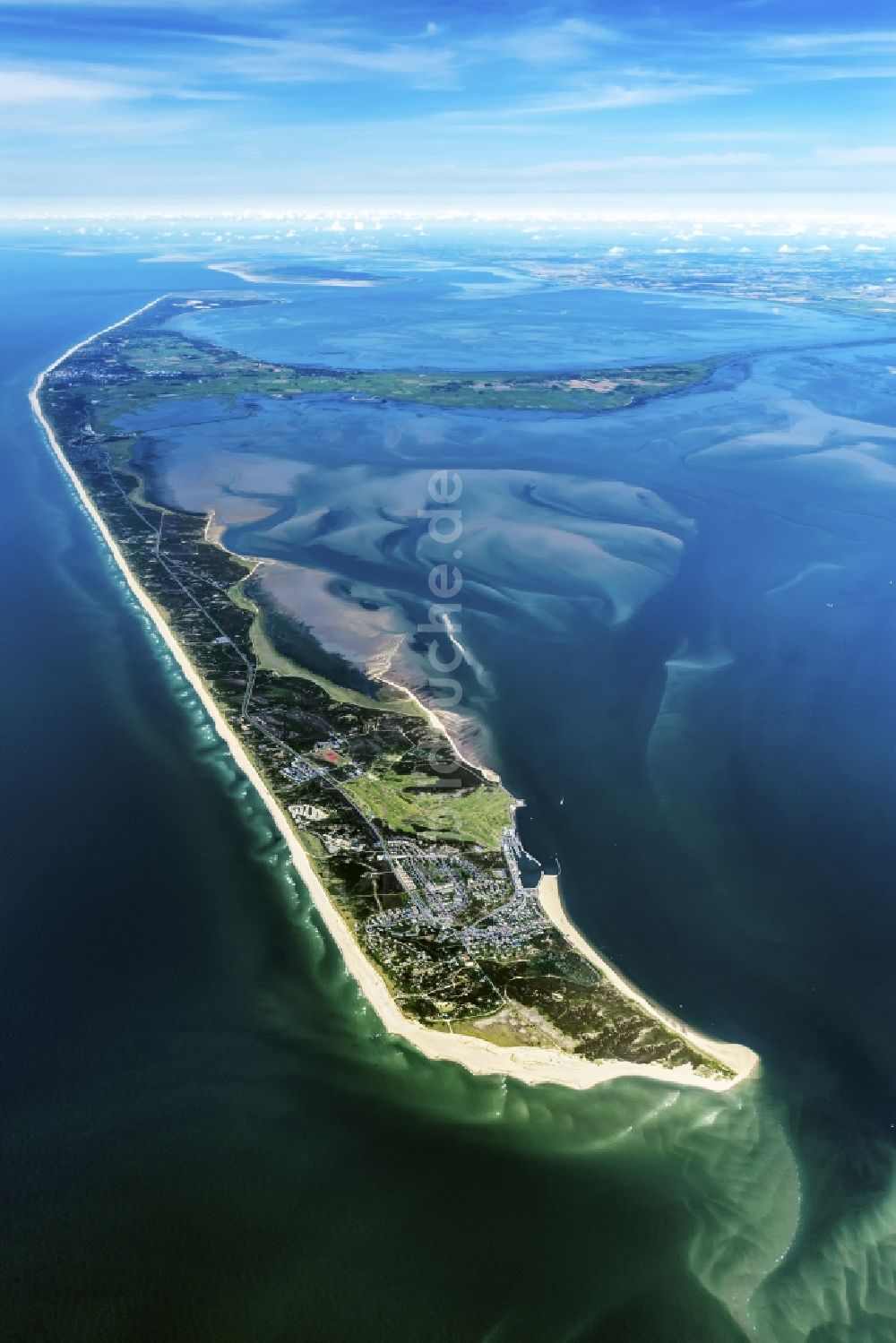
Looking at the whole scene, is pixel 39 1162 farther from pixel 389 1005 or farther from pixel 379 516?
pixel 379 516

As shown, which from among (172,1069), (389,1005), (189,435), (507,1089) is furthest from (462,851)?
(189,435)

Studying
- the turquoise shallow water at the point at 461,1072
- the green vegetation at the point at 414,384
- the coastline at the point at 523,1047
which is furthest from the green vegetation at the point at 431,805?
the green vegetation at the point at 414,384

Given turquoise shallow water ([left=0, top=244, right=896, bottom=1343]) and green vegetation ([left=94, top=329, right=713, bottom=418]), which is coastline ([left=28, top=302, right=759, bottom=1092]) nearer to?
turquoise shallow water ([left=0, top=244, right=896, bottom=1343])

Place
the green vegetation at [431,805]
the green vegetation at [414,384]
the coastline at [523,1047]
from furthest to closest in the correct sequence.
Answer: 1. the green vegetation at [414,384]
2. the green vegetation at [431,805]
3. the coastline at [523,1047]

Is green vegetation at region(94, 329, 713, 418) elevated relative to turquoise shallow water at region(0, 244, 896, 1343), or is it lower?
elevated

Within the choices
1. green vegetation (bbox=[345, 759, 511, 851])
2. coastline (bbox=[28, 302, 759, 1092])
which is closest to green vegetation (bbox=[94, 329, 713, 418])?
green vegetation (bbox=[345, 759, 511, 851])

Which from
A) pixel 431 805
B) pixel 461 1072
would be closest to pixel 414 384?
pixel 431 805

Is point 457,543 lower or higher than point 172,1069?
higher

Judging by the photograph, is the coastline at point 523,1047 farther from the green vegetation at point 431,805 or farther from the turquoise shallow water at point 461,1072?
the green vegetation at point 431,805
